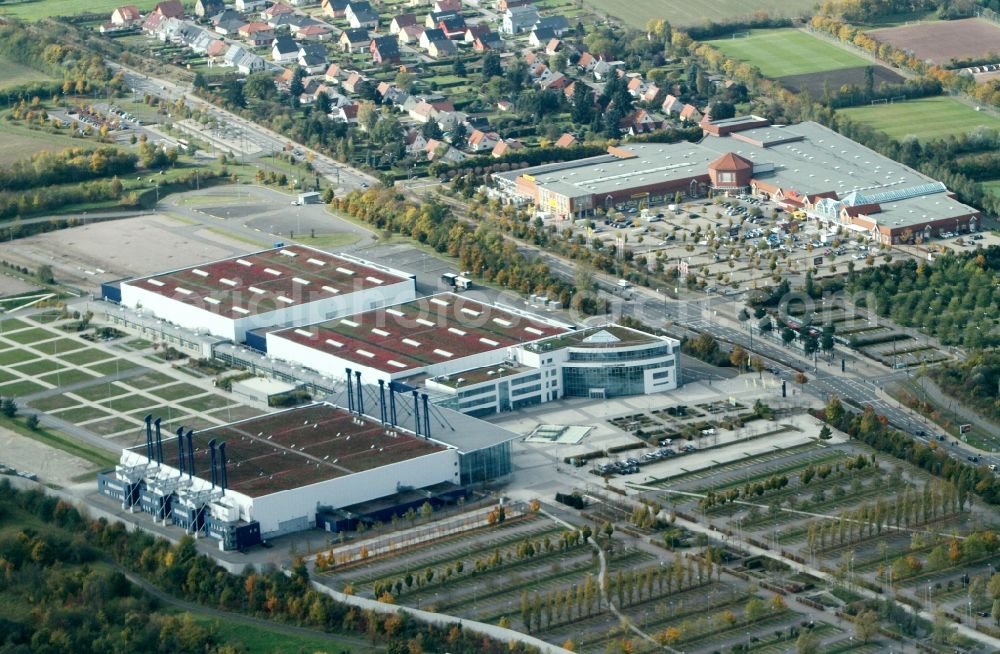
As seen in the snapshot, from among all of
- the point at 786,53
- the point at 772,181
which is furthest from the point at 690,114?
the point at 772,181

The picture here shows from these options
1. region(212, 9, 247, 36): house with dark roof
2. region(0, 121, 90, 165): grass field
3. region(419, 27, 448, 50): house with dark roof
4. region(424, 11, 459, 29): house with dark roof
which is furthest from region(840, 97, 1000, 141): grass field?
region(0, 121, 90, 165): grass field

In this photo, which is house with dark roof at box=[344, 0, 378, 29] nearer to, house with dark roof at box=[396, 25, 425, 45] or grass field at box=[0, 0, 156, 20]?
house with dark roof at box=[396, 25, 425, 45]

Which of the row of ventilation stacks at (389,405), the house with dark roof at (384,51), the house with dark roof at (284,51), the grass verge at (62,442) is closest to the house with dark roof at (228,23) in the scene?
the house with dark roof at (284,51)

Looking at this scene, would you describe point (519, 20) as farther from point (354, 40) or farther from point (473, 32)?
point (354, 40)

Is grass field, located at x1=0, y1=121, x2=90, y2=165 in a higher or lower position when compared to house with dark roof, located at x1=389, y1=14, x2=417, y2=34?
lower

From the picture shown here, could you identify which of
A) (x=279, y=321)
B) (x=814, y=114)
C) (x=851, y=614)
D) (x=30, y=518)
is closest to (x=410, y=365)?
(x=279, y=321)

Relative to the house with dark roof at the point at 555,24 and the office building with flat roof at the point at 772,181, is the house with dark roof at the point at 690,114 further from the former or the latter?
the house with dark roof at the point at 555,24
